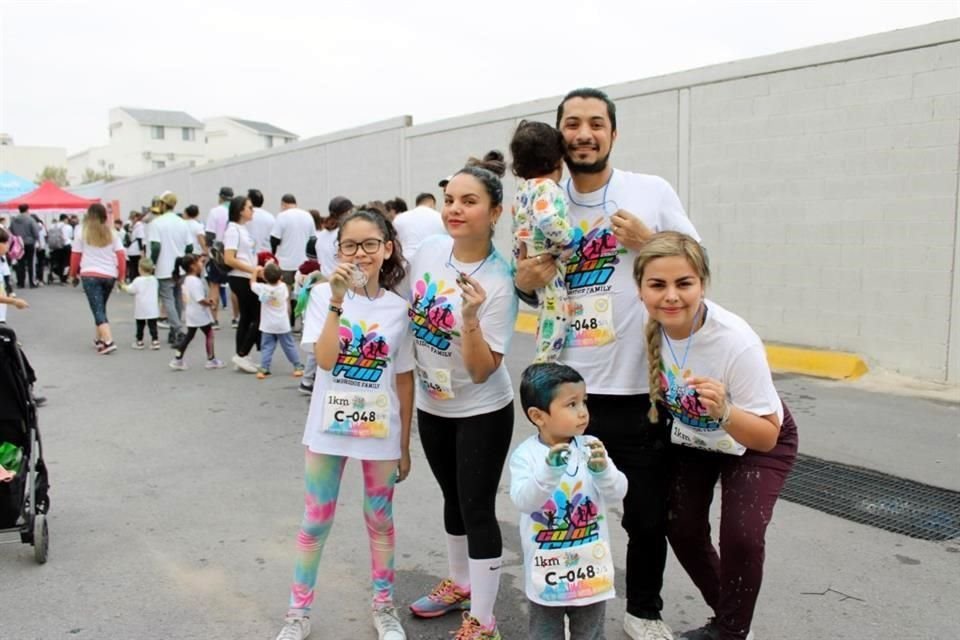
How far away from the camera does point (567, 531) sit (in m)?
2.67

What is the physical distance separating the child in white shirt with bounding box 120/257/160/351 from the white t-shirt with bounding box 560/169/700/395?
362 inches

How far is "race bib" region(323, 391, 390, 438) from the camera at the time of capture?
3.16m

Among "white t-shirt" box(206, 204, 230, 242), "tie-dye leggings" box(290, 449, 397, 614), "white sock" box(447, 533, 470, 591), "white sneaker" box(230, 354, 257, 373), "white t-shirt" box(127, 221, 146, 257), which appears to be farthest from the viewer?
"white t-shirt" box(127, 221, 146, 257)

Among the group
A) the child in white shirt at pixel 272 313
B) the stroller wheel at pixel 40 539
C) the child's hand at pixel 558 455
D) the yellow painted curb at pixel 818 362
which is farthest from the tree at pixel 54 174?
the child's hand at pixel 558 455

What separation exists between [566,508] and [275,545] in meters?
2.24

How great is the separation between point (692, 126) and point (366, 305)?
825cm

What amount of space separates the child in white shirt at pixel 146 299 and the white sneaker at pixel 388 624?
865cm

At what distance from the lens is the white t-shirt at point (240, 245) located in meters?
9.06

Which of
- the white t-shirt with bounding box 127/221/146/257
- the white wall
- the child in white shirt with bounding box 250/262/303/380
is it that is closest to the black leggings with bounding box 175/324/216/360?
the child in white shirt with bounding box 250/262/303/380

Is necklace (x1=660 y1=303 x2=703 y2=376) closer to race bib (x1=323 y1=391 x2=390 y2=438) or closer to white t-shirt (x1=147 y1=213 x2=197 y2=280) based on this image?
race bib (x1=323 y1=391 x2=390 y2=438)

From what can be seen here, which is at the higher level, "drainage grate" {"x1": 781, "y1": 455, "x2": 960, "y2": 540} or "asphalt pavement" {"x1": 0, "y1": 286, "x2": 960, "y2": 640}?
"drainage grate" {"x1": 781, "y1": 455, "x2": 960, "y2": 540}

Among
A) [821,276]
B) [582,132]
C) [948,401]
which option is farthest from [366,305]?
[821,276]

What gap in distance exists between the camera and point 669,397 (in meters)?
2.89

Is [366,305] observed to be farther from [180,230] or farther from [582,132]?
[180,230]
